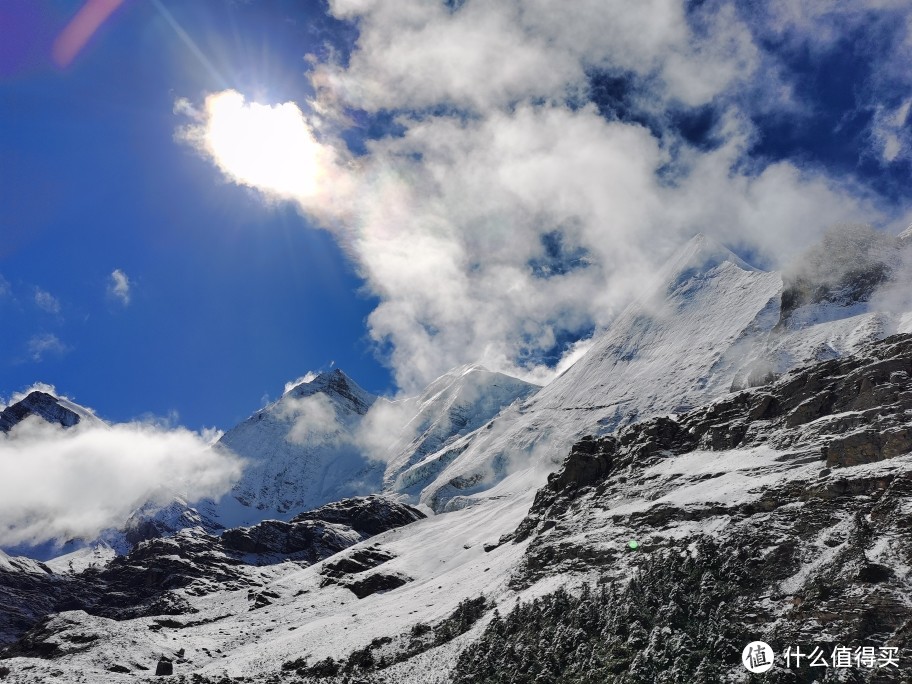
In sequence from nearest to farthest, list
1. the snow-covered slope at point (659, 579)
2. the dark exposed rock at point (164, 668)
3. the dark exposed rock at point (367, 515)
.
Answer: the snow-covered slope at point (659, 579) → the dark exposed rock at point (164, 668) → the dark exposed rock at point (367, 515)

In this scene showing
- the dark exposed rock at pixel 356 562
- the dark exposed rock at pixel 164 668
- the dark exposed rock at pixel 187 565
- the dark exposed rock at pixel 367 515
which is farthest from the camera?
the dark exposed rock at pixel 367 515

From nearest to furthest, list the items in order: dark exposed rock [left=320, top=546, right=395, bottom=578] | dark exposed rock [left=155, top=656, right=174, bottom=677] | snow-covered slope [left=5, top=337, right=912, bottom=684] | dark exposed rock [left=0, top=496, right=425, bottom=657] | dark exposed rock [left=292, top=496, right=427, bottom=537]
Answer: snow-covered slope [left=5, top=337, right=912, bottom=684] < dark exposed rock [left=155, top=656, right=174, bottom=677] < dark exposed rock [left=320, top=546, right=395, bottom=578] < dark exposed rock [left=0, top=496, right=425, bottom=657] < dark exposed rock [left=292, top=496, right=427, bottom=537]

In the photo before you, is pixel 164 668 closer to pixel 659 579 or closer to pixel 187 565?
pixel 659 579

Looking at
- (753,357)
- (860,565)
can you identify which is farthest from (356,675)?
(753,357)

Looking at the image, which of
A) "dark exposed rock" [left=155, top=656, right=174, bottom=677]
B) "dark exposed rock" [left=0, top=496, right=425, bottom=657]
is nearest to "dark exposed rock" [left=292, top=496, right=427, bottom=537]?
"dark exposed rock" [left=0, top=496, right=425, bottom=657]

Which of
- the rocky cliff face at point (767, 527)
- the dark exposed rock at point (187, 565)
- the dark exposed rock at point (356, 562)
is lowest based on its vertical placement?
the rocky cliff face at point (767, 527)

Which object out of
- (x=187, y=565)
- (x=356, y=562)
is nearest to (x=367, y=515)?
(x=187, y=565)

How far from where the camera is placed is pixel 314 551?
166 meters

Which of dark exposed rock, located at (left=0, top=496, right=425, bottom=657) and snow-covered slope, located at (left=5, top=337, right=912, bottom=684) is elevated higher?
dark exposed rock, located at (left=0, top=496, right=425, bottom=657)

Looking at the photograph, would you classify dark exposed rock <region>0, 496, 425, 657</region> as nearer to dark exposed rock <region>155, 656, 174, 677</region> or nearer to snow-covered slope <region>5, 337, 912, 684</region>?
snow-covered slope <region>5, 337, 912, 684</region>

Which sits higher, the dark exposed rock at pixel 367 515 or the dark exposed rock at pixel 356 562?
the dark exposed rock at pixel 367 515

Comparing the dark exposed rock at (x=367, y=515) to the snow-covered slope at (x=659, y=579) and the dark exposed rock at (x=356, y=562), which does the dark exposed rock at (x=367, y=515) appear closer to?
the dark exposed rock at (x=356, y=562)

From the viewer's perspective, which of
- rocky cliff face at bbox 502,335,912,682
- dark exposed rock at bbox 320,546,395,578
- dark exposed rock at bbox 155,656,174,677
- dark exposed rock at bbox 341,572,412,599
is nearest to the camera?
rocky cliff face at bbox 502,335,912,682

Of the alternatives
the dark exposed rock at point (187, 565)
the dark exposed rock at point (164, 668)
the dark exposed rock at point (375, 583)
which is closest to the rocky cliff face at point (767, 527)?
the dark exposed rock at point (375, 583)
